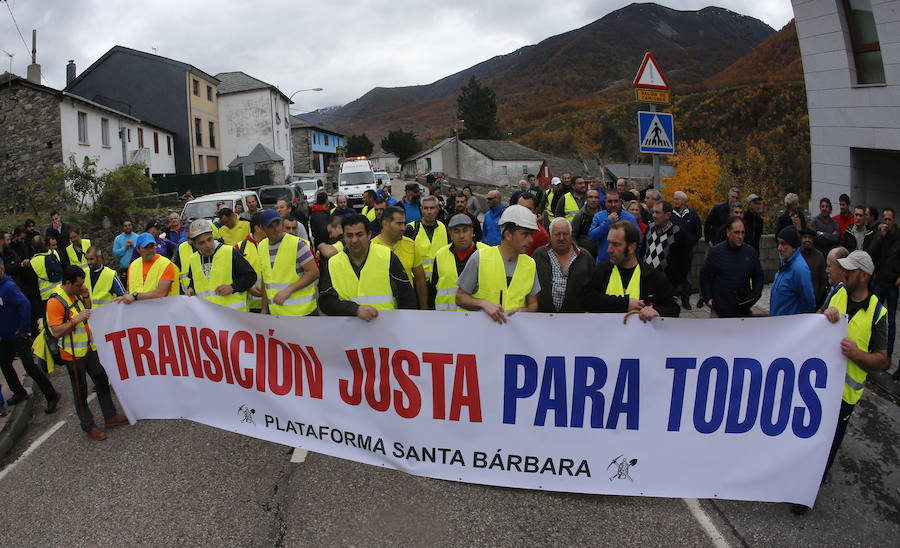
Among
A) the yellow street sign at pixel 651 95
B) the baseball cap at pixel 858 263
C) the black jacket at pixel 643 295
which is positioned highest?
the yellow street sign at pixel 651 95

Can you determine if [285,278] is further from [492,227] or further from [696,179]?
[696,179]

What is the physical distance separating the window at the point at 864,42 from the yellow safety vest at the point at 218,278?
12.6 meters

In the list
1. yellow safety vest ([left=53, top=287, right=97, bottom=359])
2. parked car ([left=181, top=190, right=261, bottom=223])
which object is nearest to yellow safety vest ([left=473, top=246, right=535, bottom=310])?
yellow safety vest ([left=53, top=287, right=97, bottom=359])

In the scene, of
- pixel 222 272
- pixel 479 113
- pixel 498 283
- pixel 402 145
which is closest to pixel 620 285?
pixel 498 283

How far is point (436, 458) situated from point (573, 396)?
1.12 metres

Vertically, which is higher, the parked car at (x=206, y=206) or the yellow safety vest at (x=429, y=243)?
the parked car at (x=206, y=206)

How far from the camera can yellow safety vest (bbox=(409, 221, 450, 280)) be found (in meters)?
6.93

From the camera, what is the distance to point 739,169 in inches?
2137

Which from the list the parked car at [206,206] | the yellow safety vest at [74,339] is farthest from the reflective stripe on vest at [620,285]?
the parked car at [206,206]

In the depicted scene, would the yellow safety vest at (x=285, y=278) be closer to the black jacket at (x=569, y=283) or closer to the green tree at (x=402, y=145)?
the black jacket at (x=569, y=283)

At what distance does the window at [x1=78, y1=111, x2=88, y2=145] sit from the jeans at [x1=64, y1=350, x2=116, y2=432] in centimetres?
2707

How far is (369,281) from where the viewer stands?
498cm

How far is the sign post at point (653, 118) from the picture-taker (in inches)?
344

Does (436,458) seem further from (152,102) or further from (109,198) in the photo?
(152,102)
